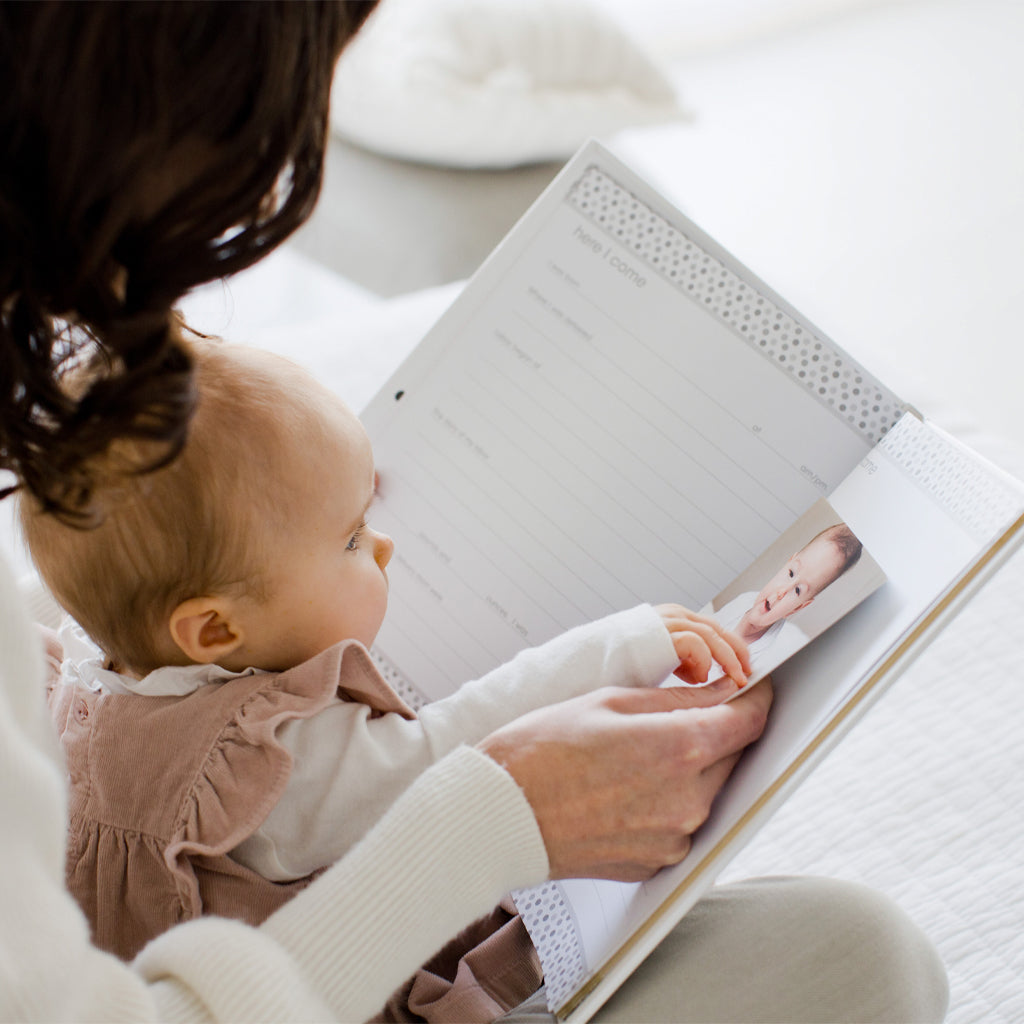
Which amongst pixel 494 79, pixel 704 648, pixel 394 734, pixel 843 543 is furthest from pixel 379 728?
pixel 494 79

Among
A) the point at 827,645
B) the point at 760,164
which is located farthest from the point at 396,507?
the point at 760,164

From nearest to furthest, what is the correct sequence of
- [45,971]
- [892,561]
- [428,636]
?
1. [45,971]
2. [892,561]
3. [428,636]

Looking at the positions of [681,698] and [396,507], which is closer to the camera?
[681,698]

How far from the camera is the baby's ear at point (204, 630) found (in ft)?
2.32

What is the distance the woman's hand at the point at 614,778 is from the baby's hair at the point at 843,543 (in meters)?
0.12

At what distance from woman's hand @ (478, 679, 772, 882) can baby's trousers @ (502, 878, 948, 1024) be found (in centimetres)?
8

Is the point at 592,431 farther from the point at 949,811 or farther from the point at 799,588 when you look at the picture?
the point at 949,811

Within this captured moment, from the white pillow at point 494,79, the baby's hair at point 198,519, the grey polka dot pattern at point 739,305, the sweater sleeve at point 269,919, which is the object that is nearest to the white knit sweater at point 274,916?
the sweater sleeve at point 269,919

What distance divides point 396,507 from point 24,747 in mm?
466

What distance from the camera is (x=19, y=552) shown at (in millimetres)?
1193

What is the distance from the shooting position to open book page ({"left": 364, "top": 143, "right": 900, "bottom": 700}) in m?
0.80

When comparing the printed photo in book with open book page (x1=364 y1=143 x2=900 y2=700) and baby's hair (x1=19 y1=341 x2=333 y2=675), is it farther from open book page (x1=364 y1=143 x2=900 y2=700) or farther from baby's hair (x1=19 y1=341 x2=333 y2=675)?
baby's hair (x1=19 y1=341 x2=333 y2=675)

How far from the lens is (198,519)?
679mm

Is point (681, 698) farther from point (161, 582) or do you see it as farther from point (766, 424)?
point (161, 582)
